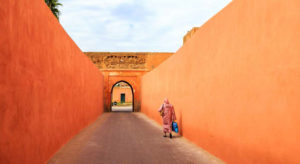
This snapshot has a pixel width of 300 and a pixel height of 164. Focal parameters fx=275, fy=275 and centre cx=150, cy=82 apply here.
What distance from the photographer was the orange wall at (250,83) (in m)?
3.55

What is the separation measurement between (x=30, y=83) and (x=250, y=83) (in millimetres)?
3716

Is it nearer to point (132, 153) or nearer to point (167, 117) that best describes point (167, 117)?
point (167, 117)

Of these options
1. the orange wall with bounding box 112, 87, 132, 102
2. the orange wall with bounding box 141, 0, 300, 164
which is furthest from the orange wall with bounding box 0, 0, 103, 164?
the orange wall with bounding box 112, 87, 132, 102

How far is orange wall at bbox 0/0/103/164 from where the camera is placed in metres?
3.63

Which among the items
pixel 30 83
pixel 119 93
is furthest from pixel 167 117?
pixel 119 93

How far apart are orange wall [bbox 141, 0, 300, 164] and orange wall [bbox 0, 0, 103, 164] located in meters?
3.61

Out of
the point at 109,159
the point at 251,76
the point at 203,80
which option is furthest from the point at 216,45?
the point at 109,159

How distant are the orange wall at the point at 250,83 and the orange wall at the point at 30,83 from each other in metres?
3.61

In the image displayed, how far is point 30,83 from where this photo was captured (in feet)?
15.4

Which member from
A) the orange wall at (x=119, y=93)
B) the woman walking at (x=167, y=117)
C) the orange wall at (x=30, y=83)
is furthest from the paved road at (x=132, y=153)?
the orange wall at (x=119, y=93)

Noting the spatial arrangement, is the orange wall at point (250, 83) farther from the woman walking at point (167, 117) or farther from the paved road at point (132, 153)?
the woman walking at point (167, 117)

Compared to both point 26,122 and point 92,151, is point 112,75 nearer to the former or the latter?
point 92,151

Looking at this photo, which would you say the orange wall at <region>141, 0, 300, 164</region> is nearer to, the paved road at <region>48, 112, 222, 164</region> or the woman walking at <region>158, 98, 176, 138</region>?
the paved road at <region>48, 112, 222, 164</region>

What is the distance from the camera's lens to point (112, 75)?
88.4ft
